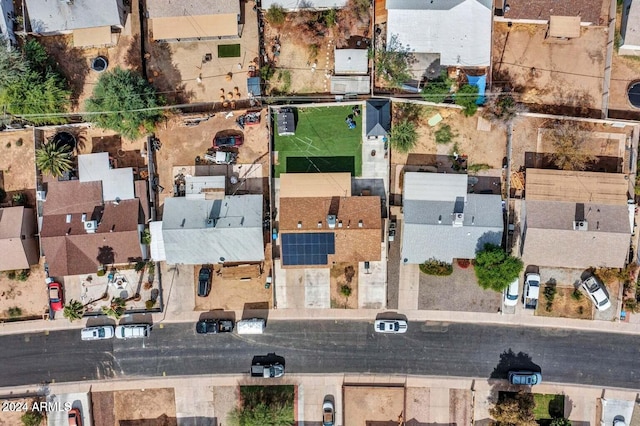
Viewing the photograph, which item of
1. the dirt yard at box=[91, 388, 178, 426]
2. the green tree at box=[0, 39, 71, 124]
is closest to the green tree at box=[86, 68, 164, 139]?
the green tree at box=[0, 39, 71, 124]

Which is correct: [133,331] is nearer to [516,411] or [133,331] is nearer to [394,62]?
[394,62]

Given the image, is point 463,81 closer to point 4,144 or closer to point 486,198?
point 486,198

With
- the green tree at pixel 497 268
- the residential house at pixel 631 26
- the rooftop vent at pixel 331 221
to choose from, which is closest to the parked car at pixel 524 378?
the green tree at pixel 497 268

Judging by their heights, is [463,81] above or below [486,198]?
above

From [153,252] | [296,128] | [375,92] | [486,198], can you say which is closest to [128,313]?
[153,252]

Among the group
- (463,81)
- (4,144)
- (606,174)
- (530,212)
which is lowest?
(530,212)

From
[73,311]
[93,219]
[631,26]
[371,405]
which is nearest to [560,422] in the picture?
[371,405]

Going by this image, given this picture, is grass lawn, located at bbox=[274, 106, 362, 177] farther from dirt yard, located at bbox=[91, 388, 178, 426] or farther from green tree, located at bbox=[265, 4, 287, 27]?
dirt yard, located at bbox=[91, 388, 178, 426]
